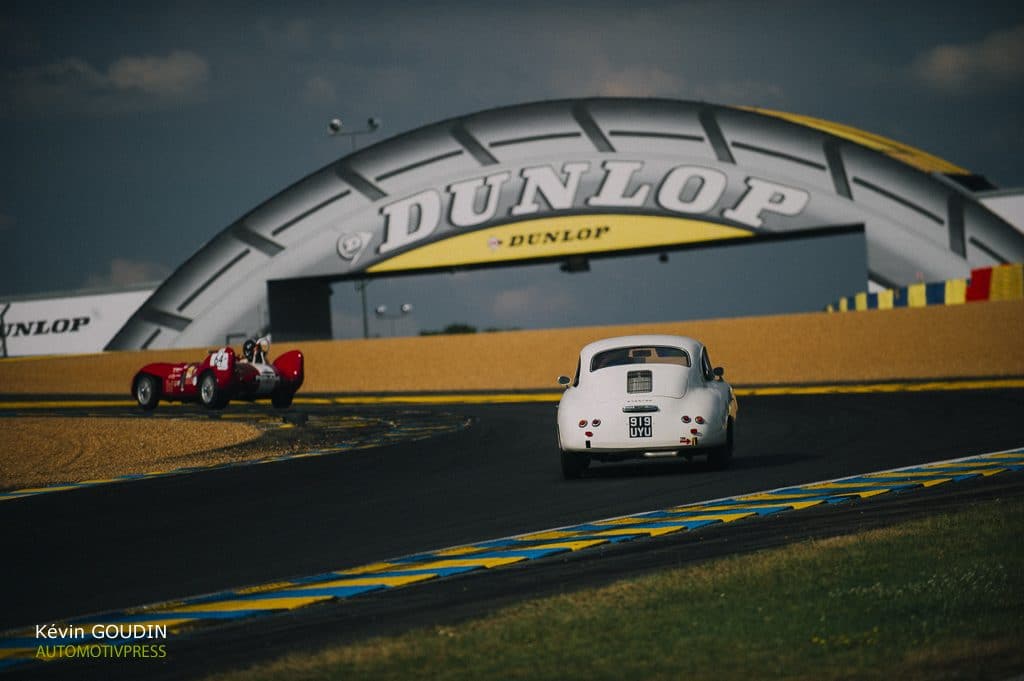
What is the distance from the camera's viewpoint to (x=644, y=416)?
14000 mm

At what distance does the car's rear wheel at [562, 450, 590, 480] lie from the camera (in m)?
14.2

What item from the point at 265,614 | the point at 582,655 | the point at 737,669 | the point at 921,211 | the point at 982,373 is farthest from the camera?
the point at 921,211

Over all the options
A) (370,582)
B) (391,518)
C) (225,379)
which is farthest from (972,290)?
(370,582)

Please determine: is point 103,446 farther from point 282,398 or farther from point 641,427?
point 641,427

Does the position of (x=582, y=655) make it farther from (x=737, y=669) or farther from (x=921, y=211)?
(x=921, y=211)

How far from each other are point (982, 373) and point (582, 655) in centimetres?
2615

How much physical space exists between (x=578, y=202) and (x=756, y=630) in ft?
130

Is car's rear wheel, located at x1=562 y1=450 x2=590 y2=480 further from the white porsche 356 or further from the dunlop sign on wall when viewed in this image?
the dunlop sign on wall

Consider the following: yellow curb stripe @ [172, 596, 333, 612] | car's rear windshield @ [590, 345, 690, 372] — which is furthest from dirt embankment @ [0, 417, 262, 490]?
yellow curb stripe @ [172, 596, 333, 612]

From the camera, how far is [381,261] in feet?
160

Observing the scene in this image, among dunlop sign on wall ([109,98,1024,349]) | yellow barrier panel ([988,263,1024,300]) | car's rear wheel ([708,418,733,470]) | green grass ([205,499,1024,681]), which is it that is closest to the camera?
green grass ([205,499,1024,681])

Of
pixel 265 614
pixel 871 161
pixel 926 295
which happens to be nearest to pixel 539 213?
pixel 871 161

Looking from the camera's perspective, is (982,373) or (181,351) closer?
(982,373)

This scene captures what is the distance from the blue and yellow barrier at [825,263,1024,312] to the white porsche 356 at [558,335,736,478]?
A: 17731 mm
